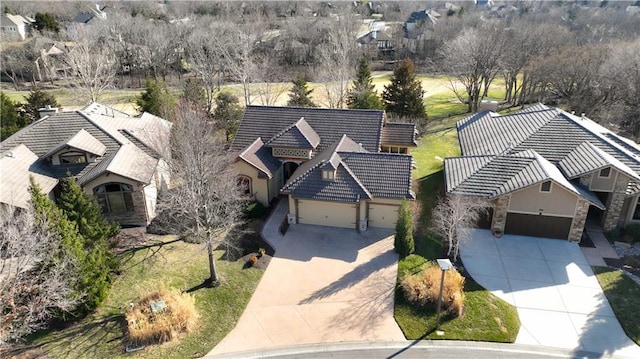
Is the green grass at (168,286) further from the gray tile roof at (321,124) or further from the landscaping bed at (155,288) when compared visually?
the gray tile roof at (321,124)

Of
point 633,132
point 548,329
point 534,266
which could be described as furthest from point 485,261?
point 633,132

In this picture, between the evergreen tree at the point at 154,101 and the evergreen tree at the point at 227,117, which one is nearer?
the evergreen tree at the point at 154,101

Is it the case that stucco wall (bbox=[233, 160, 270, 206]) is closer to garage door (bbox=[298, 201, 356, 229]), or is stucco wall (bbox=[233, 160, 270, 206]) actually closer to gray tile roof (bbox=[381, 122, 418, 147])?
garage door (bbox=[298, 201, 356, 229])

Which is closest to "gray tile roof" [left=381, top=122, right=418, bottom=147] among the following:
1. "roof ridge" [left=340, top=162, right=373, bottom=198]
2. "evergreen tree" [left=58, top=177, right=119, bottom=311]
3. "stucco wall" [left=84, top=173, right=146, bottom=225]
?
"roof ridge" [left=340, top=162, right=373, bottom=198]

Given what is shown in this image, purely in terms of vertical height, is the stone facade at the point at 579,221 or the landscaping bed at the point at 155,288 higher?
the stone facade at the point at 579,221

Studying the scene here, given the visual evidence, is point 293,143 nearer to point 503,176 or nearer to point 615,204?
point 503,176

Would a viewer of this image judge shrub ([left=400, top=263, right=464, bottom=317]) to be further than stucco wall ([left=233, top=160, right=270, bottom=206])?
No

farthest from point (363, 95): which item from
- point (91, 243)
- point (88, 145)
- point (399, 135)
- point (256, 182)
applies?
point (91, 243)

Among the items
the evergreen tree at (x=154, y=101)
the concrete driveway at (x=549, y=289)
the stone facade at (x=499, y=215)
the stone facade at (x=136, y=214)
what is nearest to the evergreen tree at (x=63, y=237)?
the stone facade at (x=136, y=214)
